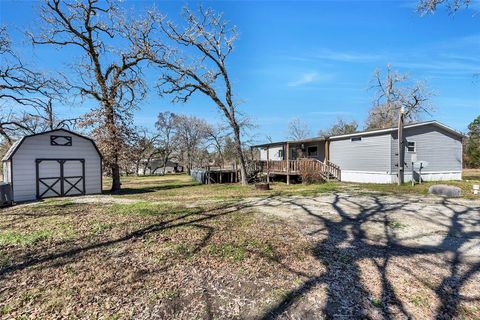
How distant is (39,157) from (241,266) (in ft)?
40.1

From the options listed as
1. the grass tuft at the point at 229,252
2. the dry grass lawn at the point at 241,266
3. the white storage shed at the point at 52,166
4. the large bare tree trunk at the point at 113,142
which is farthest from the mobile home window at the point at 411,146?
the white storage shed at the point at 52,166

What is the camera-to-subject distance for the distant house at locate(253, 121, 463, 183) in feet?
50.0

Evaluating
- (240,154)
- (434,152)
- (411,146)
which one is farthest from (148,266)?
(434,152)

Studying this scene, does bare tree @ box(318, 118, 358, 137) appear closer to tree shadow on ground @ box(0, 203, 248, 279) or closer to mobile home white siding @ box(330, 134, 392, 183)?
mobile home white siding @ box(330, 134, 392, 183)

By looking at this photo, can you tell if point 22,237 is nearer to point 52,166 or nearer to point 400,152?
point 52,166

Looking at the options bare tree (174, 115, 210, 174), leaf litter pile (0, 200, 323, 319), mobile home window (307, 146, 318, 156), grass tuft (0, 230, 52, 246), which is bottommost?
leaf litter pile (0, 200, 323, 319)

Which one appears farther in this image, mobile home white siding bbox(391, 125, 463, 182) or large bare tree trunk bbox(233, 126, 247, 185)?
large bare tree trunk bbox(233, 126, 247, 185)

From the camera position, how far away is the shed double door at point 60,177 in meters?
12.2

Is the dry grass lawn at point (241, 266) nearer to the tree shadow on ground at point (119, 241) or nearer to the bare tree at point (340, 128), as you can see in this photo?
the tree shadow on ground at point (119, 241)

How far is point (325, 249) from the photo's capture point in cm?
464

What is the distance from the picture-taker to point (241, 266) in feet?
12.8

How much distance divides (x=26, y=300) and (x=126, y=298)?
111cm

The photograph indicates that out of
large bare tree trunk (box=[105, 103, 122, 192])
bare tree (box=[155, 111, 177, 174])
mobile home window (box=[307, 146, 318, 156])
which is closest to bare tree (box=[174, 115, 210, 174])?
bare tree (box=[155, 111, 177, 174])

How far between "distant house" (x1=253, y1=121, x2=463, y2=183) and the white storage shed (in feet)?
37.6
